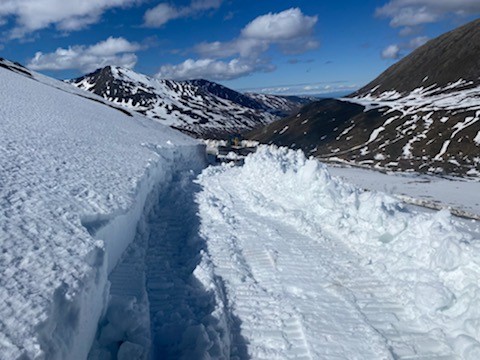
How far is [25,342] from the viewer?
3.68 metres

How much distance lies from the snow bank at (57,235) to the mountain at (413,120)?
1766 inches

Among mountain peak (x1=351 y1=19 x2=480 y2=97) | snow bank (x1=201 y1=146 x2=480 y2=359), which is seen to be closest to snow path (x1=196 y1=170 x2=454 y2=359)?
snow bank (x1=201 y1=146 x2=480 y2=359)

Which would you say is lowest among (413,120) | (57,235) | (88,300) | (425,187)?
(425,187)

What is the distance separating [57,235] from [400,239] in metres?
8.11

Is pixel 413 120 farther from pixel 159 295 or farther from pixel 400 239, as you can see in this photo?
pixel 159 295

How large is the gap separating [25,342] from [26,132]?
11.4 meters

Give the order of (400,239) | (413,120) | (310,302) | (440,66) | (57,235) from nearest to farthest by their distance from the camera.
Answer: (57,235) → (310,302) → (400,239) → (413,120) → (440,66)

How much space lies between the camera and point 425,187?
34.3 meters

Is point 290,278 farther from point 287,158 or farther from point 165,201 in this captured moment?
point 287,158

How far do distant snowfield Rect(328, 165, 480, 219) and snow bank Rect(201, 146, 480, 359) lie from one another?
44.7 ft

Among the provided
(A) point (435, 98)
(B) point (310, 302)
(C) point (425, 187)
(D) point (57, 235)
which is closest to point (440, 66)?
(A) point (435, 98)

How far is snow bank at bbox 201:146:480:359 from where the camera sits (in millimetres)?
7000

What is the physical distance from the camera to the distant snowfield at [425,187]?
86.4 feet

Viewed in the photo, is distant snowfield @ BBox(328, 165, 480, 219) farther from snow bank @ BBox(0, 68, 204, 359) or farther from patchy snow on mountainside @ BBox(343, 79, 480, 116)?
patchy snow on mountainside @ BBox(343, 79, 480, 116)
